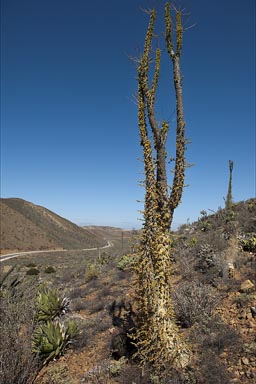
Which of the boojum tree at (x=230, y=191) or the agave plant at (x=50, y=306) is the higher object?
the boojum tree at (x=230, y=191)

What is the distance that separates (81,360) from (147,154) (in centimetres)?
505

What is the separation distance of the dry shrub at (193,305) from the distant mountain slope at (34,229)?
5246 centimetres

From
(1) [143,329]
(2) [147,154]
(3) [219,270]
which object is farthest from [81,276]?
(2) [147,154]

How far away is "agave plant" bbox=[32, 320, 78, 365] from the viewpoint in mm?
6676

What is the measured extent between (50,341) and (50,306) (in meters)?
2.40

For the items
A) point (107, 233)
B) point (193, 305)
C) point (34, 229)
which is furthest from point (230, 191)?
point (107, 233)

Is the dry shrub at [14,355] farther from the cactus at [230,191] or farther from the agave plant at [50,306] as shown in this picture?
the cactus at [230,191]

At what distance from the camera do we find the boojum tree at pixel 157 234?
5.28m

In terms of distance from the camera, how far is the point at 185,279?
380 inches

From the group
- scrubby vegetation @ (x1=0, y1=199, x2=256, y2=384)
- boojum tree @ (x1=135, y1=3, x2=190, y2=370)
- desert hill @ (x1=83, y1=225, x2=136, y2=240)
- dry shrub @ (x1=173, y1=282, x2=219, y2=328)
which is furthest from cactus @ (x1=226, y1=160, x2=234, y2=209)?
desert hill @ (x1=83, y1=225, x2=136, y2=240)

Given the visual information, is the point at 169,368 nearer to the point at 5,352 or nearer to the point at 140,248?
the point at 140,248

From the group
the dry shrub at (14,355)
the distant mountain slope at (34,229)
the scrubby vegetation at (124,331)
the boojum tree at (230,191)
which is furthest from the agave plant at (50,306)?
the distant mountain slope at (34,229)

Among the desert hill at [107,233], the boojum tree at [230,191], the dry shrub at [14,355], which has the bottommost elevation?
the desert hill at [107,233]

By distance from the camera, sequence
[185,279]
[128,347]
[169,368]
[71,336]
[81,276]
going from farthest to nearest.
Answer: [81,276] < [185,279] < [71,336] < [128,347] < [169,368]
